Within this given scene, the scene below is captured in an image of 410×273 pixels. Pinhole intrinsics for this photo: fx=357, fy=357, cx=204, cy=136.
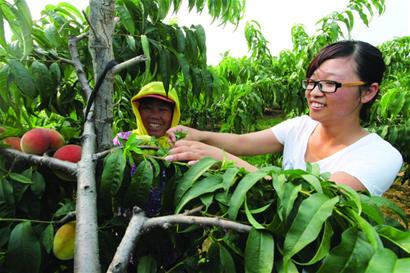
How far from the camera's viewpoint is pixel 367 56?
1.10 m

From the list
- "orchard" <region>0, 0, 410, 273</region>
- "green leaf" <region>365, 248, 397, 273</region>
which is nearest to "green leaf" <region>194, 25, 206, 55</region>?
"orchard" <region>0, 0, 410, 273</region>

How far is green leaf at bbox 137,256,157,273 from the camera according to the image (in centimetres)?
59

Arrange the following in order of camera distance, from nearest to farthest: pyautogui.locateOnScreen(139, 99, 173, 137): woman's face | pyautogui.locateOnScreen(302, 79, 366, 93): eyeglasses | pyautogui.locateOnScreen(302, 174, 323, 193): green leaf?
pyautogui.locateOnScreen(302, 174, 323, 193): green leaf < pyautogui.locateOnScreen(302, 79, 366, 93): eyeglasses < pyautogui.locateOnScreen(139, 99, 173, 137): woman's face

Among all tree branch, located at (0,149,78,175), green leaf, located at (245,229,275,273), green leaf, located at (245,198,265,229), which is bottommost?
Result: green leaf, located at (245,229,275,273)

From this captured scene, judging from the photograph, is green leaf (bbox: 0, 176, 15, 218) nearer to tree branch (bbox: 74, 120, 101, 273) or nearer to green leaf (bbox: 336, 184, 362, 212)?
tree branch (bbox: 74, 120, 101, 273)

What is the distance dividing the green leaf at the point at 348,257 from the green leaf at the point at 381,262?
0.01 metres

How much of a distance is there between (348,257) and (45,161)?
20.7 inches

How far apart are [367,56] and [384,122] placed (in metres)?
2.20

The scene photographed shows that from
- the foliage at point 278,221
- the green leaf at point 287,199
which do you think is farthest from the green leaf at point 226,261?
the green leaf at point 287,199

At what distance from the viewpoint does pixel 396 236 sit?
44 centimetres

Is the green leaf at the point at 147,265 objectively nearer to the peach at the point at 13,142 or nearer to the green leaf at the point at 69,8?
the peach at the point at 13,142

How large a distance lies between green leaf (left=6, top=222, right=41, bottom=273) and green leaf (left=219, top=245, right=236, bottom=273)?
0.99 ft

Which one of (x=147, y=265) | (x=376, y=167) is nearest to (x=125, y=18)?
(x=147, y=265)

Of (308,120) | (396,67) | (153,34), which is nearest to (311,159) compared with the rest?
(308,120)
